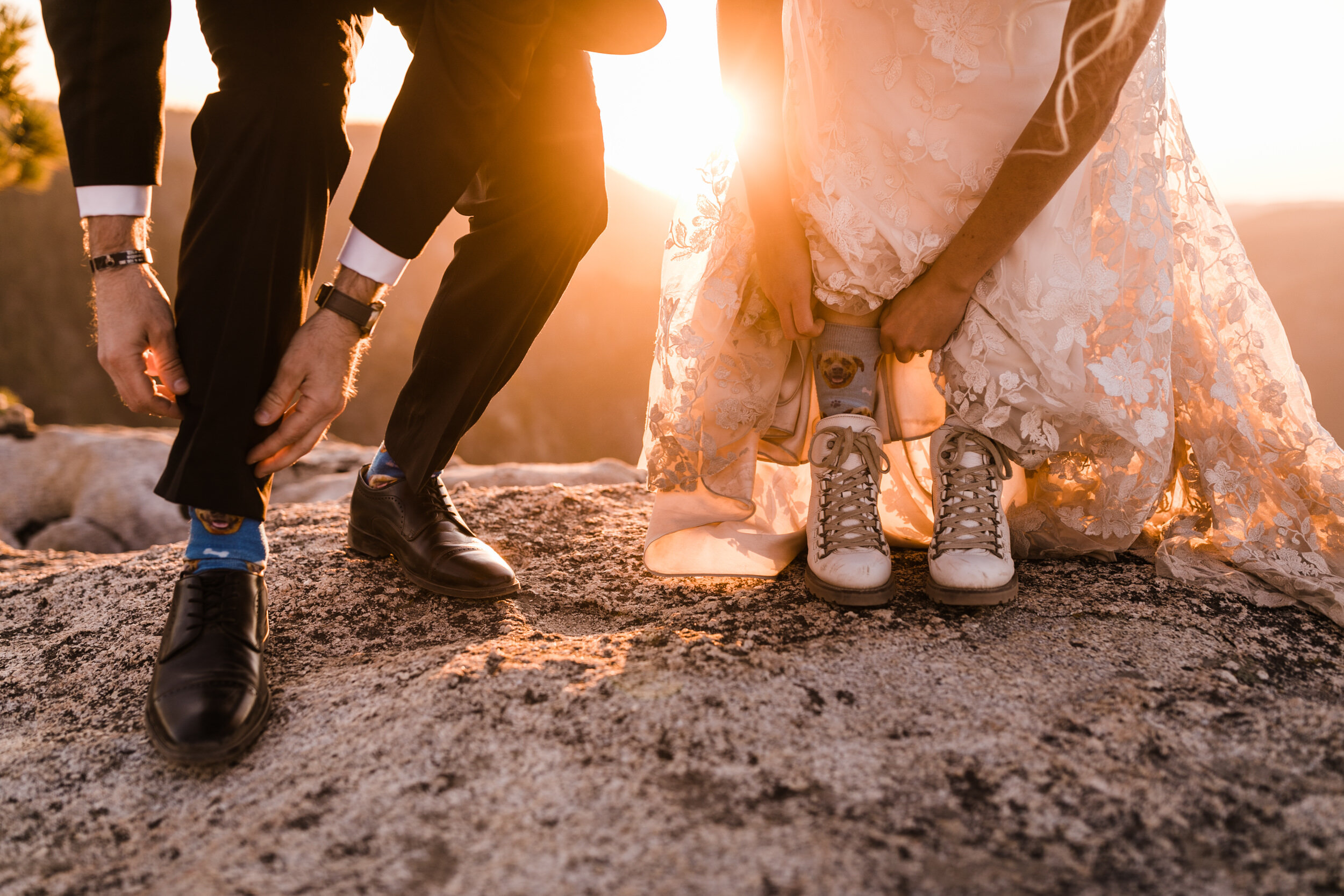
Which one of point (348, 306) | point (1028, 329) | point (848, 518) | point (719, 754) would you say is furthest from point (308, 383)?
point (1028, 329)

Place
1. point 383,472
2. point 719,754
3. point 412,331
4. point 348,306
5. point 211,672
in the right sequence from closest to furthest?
point 719,754 < point 211,672 < point 348,306 < point 383,472 < point 412,331

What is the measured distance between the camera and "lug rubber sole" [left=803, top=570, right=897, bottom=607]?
110 centimetres

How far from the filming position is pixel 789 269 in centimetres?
122

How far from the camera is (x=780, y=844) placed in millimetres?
627

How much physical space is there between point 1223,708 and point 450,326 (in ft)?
4.00

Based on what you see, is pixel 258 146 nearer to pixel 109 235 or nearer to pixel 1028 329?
pixel 109 235

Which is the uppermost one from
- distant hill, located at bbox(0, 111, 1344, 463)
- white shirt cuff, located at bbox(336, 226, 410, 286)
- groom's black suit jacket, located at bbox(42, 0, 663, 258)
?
groom's black suit jacket, located at bbox(42, 0, 663, 258)

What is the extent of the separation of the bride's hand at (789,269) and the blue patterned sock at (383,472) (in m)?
0.74

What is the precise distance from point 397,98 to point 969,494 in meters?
1.05

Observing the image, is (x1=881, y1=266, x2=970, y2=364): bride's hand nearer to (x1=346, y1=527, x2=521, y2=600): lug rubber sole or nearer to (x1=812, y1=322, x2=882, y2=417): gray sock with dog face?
(x1=812, y1=322, x2=882, y2=417): gray sock with dog face

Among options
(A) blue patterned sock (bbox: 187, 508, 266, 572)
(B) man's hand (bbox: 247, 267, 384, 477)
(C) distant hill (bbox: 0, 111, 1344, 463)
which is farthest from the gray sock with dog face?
(C) distant hill (bbox: 0, 111, 1344, 463)

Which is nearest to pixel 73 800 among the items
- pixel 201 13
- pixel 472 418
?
pixel 472 418

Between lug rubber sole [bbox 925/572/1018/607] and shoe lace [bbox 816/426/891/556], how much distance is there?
0.11 m

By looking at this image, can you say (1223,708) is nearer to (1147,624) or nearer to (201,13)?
(1147,624)
